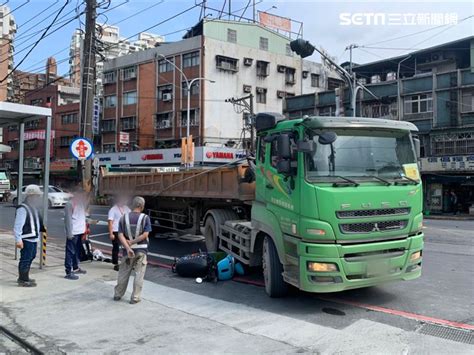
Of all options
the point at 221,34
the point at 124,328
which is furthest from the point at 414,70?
the point at 124,328

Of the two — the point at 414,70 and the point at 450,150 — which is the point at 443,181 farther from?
the point at 414,70

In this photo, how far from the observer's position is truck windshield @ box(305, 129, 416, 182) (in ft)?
20.8

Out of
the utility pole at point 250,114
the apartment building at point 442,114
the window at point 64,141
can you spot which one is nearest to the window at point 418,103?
the apartment building at point 442,114

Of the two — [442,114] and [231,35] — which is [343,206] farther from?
[231,35]

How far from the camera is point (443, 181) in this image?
108 ft

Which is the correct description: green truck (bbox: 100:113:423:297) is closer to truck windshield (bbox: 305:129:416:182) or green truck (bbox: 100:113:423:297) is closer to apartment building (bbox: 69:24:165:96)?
truck windshield (bbox: 305:129:416:182)

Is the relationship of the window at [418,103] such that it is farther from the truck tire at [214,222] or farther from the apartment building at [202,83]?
the truck tire at [214,222]

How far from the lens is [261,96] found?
4819 cm

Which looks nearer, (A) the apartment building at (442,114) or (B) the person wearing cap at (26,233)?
(B) the person wearing cap at (26,233)

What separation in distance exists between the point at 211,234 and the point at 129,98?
4285 cm

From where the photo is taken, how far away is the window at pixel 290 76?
50688 millimetres

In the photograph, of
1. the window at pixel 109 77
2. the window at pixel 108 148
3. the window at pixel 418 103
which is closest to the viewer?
the window at pixel 418 103

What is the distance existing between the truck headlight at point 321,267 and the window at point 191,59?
40.0m

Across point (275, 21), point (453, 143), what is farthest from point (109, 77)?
point (453, 143)
